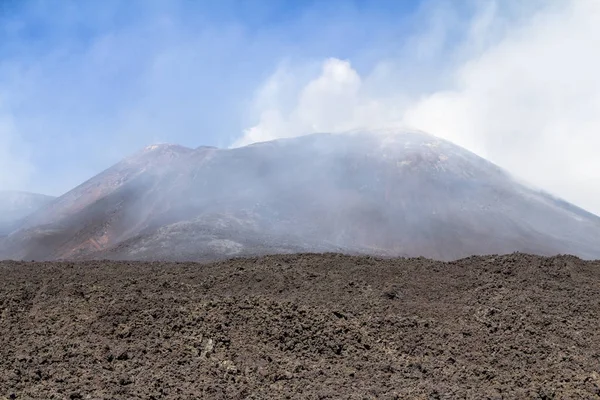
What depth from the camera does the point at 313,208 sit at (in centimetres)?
5581

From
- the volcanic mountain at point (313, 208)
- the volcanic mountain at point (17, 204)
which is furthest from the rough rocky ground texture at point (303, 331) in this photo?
the volcanic mountain at point (17, 204)

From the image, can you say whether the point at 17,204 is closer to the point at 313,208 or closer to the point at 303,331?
the point at 313,208

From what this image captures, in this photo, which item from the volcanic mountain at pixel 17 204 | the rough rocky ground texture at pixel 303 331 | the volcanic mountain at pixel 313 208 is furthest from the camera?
the volcanic mountain at pixel 17 204

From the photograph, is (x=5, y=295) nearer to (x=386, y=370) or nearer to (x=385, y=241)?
(x=386, y=370)

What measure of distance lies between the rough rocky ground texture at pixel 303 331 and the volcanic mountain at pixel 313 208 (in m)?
21.5

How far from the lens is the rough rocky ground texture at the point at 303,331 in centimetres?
974

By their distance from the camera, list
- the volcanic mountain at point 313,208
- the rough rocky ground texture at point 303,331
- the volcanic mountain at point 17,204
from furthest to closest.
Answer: the volcanic mountain at point 17,204 < the volcanic mountain at point 313,208 < the rough rocky ground texture at point 303,331

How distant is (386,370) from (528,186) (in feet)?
197

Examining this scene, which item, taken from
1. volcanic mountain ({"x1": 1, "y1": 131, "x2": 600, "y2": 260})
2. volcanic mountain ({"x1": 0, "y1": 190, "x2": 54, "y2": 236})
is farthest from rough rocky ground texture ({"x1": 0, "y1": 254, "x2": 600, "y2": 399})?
volcanic mountain ({"x1": 0, "y1": 190, "x2": 54, "y2": 236})

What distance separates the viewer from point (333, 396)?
370 inches

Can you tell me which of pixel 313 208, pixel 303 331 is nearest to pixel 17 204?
pixel 313 208

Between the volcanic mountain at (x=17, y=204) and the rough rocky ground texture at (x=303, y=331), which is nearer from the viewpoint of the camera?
the rough rocky ground texture at (x=303, y=331)

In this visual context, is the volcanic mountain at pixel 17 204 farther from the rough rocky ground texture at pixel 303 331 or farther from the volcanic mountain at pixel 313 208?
the rough rocky ground texture at pixel 303 331

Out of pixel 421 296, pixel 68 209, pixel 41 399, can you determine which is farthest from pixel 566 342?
pixel 68 209
